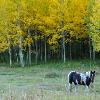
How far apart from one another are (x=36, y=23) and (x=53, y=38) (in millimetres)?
2818

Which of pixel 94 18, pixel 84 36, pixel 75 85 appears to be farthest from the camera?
pixel 84 36

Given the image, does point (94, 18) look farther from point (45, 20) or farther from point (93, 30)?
point (45, 20)

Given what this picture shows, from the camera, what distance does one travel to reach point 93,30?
43.8 m

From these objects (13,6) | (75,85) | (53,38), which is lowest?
(75,85)

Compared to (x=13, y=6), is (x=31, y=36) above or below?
below

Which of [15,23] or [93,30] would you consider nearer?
[93,30]

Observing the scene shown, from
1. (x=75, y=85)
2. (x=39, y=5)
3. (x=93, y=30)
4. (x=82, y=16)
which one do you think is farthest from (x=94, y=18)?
(x=75, y=85)

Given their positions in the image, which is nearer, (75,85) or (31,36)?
(75,85)

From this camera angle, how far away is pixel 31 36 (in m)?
51.3

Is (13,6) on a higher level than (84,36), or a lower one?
higher

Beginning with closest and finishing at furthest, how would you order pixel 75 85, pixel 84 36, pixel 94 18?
pixel 75 85, pixel 94 18, pixel 84 36

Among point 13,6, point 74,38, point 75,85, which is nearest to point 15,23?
point 13,6

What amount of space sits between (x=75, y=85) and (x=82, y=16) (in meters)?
25.6

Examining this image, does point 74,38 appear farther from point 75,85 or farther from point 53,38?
point 75,85
